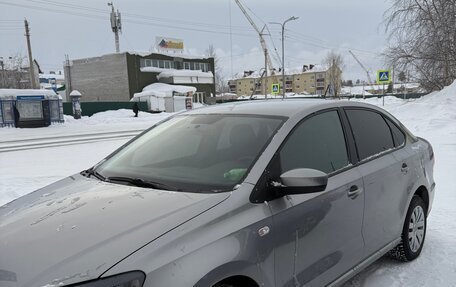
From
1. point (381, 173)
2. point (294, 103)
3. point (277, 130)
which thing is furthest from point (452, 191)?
point (277, 130)

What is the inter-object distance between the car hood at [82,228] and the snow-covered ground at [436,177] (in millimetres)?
2111

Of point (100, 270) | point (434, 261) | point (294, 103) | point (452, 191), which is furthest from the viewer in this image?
point (452, 191)

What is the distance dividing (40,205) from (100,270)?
3.44 ft

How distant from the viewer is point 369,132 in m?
3.72

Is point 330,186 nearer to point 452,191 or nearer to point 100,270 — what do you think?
point 100,270

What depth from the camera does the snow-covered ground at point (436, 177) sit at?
3738 mm

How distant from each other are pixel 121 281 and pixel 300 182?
120cm

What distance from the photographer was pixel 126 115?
128 ft

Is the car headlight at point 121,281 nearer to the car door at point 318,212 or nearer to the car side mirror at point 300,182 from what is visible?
the car door at point 318,212

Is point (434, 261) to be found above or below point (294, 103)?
below

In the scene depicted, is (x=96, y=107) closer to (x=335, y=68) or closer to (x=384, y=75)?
(x=384, y=75)

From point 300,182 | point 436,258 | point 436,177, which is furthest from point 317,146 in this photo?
point 436,177

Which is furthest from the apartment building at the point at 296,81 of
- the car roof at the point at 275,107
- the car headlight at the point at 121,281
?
the car headlight at the point at 121,281

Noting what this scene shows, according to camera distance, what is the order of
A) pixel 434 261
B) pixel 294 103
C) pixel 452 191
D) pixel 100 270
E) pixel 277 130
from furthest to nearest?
pixel 452 191 < pixel 434 261 < pixel 294 103 < pixel 277 130 < pixel 100 270
